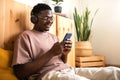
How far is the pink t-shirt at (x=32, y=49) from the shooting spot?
1.30m

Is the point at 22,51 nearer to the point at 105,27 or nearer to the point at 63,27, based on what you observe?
the point at 63,27

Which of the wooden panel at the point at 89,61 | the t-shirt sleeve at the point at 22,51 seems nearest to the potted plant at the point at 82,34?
the wooden panel at the point at 89,61

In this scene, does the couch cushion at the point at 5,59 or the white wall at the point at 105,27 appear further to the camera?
the white wall at the point at 105,27

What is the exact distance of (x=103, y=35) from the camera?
3.18 meters

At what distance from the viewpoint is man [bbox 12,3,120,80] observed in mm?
1271

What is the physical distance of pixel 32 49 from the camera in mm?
1375

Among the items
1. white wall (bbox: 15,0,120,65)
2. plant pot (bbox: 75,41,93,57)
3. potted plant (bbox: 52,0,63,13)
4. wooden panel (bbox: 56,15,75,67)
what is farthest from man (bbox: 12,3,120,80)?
white wall (bbox: 15,0,120,65)

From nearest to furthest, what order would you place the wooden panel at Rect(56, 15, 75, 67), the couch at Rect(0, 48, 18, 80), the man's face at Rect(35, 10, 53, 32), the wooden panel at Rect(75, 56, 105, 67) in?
the couch at Rect(0, 48, 18, 80) < the man's face at Rect(35, 10, 53, 32) < the wooden panel at Rect(56, 15, 75, 67) < the wooden panel at Rect(75, 56, 105, 67)

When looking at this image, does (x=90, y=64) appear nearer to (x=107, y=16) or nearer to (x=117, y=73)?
(x=107, y=16)

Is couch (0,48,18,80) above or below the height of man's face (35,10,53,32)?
below

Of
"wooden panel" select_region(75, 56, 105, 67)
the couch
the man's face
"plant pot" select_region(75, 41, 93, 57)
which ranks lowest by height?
"wooden panel" select_region(75, 56, 105, 67)

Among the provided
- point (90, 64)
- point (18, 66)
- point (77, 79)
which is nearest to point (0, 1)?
point (18, 66)

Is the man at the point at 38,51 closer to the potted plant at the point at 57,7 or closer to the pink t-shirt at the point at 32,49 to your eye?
the pink t-shirt at the point at 32,49

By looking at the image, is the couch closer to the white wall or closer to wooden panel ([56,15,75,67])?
wooden panel ([56,15,75,67])
